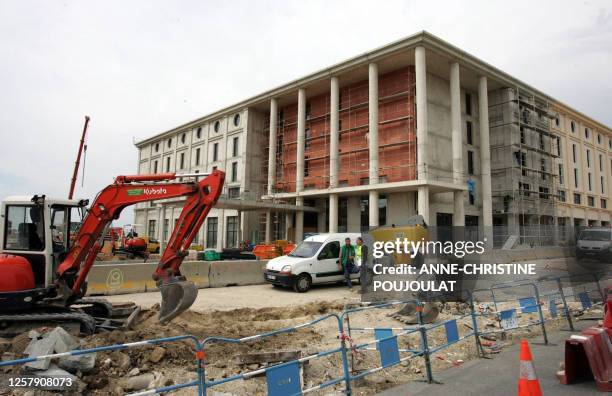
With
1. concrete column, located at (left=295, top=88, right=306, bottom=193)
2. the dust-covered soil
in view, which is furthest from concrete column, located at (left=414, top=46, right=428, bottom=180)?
the dust-covered soil

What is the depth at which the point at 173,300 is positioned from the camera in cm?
721

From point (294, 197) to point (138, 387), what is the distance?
3199 centimetres

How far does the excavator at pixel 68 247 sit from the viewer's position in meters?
6.63

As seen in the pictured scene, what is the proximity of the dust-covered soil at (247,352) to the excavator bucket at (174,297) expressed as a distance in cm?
26

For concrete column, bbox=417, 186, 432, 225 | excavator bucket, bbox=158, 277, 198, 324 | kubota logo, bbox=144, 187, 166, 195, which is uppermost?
concrete column, bbox=417, 186, 432, 225

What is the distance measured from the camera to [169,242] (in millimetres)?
7461

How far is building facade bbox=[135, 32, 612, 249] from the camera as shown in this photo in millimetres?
30062

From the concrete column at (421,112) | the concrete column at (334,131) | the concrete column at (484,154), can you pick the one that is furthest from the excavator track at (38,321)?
the concrete column at (484,154)

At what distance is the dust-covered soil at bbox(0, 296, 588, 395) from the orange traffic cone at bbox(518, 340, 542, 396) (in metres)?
1.75

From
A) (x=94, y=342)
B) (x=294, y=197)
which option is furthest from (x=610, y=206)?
(x=94, y=342)

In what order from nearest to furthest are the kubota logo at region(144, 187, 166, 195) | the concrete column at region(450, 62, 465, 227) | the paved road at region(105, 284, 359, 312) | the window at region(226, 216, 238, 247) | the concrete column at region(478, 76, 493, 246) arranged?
the kubota logo at region(144, 187, 166, 195) → the paved road at region(105, 284, 359, 312) → the concrete column at region(450, 62, 465, 227) → the concrete column at region(478, 76, 493, 246) → the window at region(226, 216, 238, 247)

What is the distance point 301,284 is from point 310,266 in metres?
0.69

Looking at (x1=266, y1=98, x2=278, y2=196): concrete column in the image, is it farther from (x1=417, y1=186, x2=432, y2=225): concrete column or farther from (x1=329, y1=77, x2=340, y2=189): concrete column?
(x1=417, y1=186, x2=432, y2=225): concrete column

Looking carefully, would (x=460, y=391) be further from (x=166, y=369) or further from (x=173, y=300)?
(x=173, y=300)
